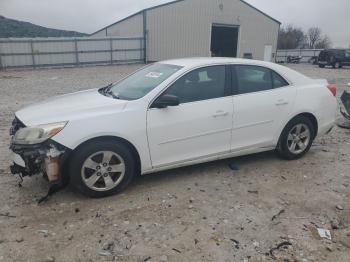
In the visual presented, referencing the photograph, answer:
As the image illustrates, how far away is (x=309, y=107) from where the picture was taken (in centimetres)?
491

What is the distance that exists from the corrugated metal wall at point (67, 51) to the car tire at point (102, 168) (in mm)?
21822

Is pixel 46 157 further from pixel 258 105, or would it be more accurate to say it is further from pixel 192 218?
pixel 258 105

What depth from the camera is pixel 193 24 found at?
93.8ft

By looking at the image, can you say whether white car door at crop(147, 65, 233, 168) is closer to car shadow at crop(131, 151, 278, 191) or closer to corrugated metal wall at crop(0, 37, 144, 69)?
car shadow at crop(131, 151, 278, 191)

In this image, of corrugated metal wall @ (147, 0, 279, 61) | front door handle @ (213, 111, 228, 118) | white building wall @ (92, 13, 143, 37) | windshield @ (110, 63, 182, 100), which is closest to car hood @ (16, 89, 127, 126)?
windshield @ (110, 63, 182, 100)

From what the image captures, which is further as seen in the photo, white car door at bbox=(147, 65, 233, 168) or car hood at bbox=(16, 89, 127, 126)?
white car door at bbox=(147, 65, 233, 168)

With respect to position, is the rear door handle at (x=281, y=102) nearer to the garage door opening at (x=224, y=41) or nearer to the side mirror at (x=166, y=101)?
the side mirror at (x=166, y=101)

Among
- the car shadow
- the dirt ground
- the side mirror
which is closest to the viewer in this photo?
the dirt ground

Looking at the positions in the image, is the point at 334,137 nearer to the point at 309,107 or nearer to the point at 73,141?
the point at 309,107

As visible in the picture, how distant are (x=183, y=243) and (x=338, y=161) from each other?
327 cm

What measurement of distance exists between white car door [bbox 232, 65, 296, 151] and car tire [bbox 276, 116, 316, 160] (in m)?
0.18

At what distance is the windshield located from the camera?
4112 mm

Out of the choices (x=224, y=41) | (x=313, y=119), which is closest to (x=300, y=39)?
(x=224, y=41)

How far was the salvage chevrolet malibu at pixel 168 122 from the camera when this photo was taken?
11.6ft
